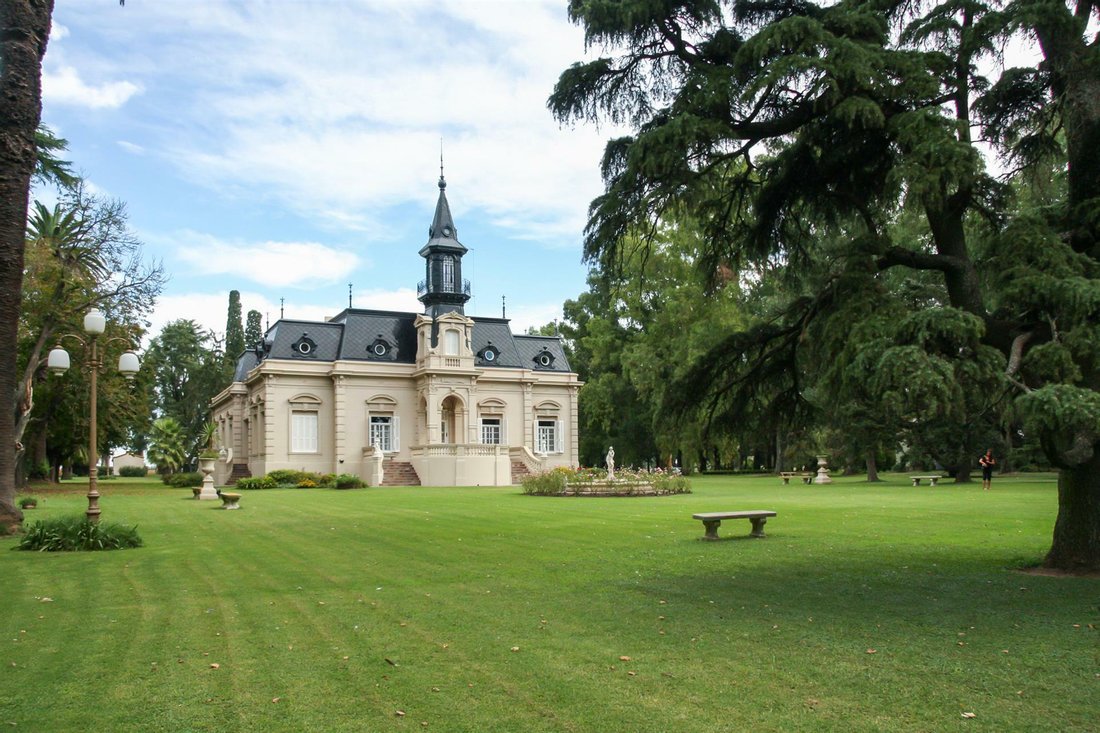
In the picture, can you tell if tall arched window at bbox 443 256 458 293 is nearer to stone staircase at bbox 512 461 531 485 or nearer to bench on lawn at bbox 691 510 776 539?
stone staircase at bbox 512 461 531 485

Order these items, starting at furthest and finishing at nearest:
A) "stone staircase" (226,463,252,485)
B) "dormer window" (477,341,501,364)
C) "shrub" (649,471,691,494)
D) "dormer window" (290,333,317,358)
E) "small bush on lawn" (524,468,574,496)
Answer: "stone staircase" (226,463,252,485), "dormer window" (477,341,501,364), "dormer window" (290,333,317,358), "shrub" (649,471,691,494), "small bush on lawn" (524,468,574,496)

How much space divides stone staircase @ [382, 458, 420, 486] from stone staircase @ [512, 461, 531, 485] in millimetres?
4695

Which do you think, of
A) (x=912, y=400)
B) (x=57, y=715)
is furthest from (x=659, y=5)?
(x=57, y=715)

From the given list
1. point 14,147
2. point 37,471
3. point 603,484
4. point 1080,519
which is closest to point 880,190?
point 1080,519

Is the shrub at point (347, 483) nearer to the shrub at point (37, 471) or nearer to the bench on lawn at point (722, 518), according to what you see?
the shrub at point (37, 471)

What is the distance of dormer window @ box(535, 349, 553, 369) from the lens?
167ft

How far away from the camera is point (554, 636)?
768 centimetres

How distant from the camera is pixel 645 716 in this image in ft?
18.2

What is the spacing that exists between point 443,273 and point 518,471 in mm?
11842

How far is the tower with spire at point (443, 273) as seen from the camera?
158ft

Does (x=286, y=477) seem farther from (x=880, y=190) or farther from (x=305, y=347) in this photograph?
(x=880, y=190)

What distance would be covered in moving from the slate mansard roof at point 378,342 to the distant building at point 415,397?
62 mm

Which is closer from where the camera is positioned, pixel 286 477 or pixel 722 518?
pixel 722 518

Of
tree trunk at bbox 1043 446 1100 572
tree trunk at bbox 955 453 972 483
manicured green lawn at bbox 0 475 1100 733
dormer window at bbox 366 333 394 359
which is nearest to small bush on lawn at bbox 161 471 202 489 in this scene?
dormer window at bbox 366 333 394 359
